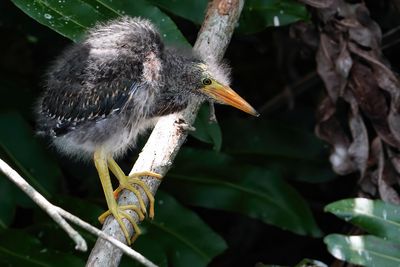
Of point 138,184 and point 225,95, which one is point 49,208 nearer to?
point 138,184

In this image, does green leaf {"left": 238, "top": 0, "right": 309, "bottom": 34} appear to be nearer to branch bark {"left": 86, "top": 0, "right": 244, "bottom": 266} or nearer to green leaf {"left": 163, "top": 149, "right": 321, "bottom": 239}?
branch bark {"left": 86, "top": 0, "right": 244, "bottom": 266}

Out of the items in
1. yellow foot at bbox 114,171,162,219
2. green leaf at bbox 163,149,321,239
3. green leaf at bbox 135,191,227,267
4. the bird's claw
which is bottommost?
green leaf at bbox 135,191,227,267

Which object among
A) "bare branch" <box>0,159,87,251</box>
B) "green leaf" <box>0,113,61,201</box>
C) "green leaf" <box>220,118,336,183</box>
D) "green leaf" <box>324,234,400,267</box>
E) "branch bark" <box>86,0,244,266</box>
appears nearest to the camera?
"bare branch" <box>0,159,87,251</box>

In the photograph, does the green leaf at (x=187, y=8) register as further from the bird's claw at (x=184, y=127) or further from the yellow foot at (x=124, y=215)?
the yellow foot at (x=124, y=215)

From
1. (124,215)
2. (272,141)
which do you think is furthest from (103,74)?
(272,141)

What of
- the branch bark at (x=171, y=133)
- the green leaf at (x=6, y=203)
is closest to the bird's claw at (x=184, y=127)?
the branch bark at (x=171, y=133)

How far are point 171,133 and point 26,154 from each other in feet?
3.85

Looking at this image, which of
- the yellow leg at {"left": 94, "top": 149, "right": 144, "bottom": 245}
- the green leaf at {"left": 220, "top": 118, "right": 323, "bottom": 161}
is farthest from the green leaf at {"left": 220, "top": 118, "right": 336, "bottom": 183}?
the yellow leg at {"left": 94, "top": 149, "right": 144, "bottom": 245}

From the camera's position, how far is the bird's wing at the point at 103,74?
3.09 m

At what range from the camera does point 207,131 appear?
11.5 feet

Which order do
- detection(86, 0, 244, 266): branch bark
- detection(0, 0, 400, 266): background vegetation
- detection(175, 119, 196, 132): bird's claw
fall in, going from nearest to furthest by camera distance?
1. detection(86, 0, 244, 266): branch bark
2. detection(175, 119, 196, 132): bird's claw
3. detection(0, 0, 400, 266): background vegetation

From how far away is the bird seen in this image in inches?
122

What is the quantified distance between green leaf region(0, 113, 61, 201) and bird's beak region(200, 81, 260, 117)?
1.08 metres

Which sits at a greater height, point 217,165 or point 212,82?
point 212,82
